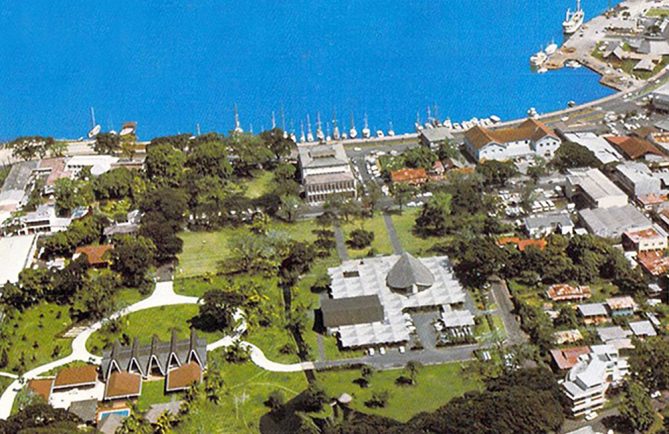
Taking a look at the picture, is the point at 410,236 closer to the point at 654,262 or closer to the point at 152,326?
the point at 654,262

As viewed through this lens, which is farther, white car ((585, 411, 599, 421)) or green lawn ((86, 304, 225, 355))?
green lawn ((86, 304, 225, 355))

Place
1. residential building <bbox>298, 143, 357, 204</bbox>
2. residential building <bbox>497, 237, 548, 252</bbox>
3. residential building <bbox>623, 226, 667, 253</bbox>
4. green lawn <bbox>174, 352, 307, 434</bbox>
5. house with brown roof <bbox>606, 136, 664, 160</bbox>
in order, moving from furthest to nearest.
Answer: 1. house with brown roof <bbox>606, 136, 664, 160</bbox>
2. residential building <bbox>298, 143, 357, 204</bbox>
3. residential building <bbox>497, 237, 548, 252</bbox>
4. residential building <bbox>623, 226, 667, 253</bbox>
5. green lawn <bbox>174, 352, 307, 434</bbox>

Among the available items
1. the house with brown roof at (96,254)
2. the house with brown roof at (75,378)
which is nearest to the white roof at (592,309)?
the house with brown roof at (75,378)

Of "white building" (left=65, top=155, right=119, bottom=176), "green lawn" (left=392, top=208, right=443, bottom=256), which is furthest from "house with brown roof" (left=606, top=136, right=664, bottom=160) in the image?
"white building" (left=65, top=155, right=119, bottom=176)

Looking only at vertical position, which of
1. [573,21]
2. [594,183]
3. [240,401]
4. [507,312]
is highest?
[573,21]

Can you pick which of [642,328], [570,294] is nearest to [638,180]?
[570,294]

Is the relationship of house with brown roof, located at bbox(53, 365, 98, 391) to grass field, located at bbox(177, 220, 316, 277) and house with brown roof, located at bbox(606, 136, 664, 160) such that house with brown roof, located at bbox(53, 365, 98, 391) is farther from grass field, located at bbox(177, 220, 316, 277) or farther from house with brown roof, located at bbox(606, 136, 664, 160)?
house with brown roof, located at bbox(606, 136, 664, 160)

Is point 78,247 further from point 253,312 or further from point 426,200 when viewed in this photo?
point 426,200
